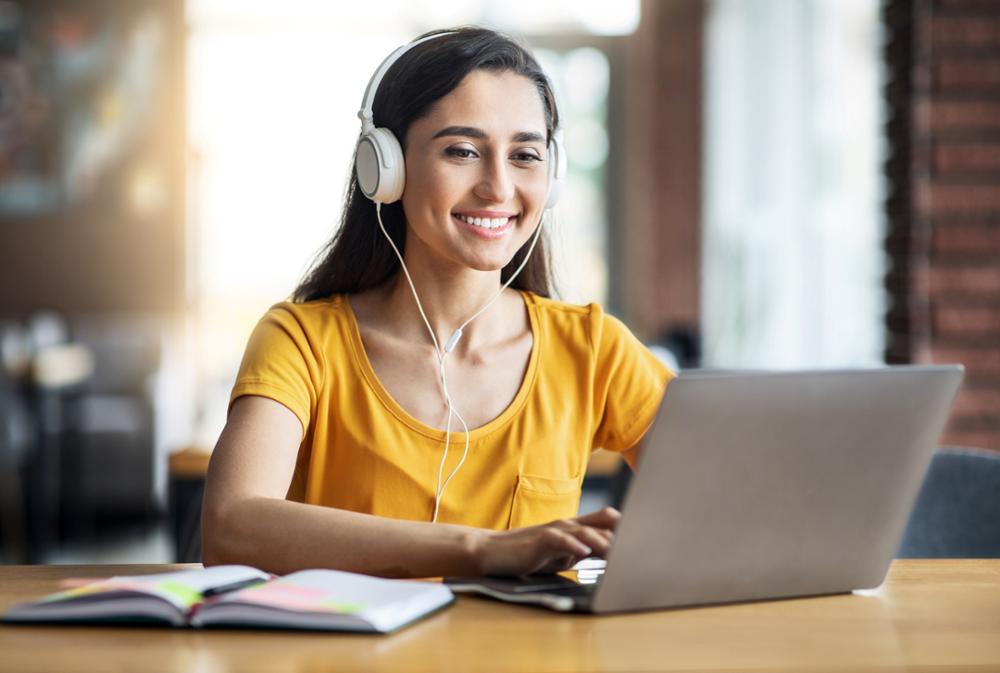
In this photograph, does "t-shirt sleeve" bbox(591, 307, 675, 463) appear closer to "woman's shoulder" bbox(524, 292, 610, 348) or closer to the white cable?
"woman's shoulder" bbox(524, 292, 610, 348)

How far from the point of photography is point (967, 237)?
291cm

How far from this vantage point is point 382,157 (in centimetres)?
163

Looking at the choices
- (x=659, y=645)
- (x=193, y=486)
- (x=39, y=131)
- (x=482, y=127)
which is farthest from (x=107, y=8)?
(x=659, y=645)

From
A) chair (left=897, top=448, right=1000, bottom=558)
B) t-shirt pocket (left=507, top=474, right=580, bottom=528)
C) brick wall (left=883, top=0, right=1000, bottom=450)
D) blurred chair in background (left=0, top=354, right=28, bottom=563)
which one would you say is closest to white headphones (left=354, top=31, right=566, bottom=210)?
t-shirt pocket (left=507, top=474, right=580, bottom=528)

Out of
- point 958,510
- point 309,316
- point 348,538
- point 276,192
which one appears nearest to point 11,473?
point 276,192

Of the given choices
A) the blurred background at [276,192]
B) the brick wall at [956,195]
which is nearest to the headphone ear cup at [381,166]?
the brick wall at [956,195]

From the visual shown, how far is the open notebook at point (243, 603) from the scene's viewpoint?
1076 millimetres

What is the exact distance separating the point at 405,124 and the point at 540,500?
51 centimetres

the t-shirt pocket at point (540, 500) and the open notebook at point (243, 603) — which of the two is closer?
the open notebook at point (243, 603)

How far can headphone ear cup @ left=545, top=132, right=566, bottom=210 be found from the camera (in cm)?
172

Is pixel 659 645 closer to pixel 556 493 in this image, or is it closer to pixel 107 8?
pixel 556 493

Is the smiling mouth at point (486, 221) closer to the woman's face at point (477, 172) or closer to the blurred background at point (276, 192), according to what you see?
the woman's face at point (477, 172)

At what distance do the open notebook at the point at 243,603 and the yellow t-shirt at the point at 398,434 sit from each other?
16.2 inches

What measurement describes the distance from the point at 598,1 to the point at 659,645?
7119mm
